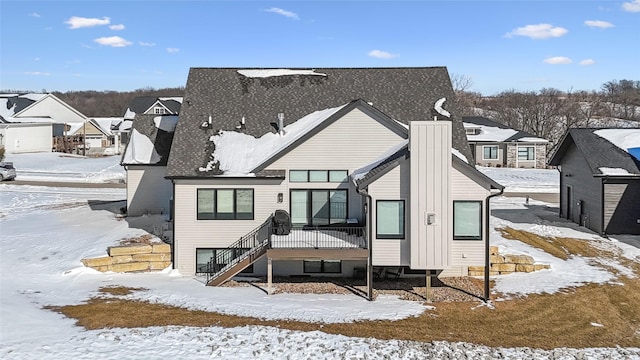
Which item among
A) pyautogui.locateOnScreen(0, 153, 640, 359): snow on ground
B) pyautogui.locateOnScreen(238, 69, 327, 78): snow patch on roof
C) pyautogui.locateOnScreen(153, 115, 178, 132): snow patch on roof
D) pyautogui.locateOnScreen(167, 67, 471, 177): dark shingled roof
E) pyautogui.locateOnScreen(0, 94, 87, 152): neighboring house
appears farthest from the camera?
pyautogui.locateOnScreen(0, 94, 87, 152): neighboring house

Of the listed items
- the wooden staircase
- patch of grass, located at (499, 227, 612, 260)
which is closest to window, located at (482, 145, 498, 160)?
patch of grass, located at (499, 227, 612, 260)

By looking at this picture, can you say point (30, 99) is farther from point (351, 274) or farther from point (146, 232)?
point (351, 274)

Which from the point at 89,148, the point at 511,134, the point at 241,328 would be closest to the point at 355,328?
the point at 241,328

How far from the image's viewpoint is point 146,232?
24016 millimetres

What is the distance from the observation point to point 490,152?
55.7m

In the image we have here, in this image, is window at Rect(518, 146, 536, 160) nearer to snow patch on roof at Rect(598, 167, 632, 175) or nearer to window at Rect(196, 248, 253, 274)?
snow patch on roof at Rect(598, 167, 632, 175)

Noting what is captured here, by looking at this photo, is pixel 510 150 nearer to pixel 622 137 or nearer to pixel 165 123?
pixel 622 137

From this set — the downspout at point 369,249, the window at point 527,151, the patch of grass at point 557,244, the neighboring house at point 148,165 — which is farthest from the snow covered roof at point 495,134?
the downspout at point 369,249

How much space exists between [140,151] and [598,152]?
22.7m

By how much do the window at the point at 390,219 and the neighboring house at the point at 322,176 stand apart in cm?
3

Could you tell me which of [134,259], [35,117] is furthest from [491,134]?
[35,117]

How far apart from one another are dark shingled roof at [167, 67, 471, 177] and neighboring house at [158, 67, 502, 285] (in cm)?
5

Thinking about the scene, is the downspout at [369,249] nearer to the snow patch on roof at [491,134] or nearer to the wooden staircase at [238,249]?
the wooden staircase at [238,249]

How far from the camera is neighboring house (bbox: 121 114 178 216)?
26.4 meters
